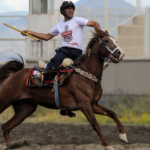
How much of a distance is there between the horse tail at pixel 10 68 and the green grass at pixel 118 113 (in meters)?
3.06

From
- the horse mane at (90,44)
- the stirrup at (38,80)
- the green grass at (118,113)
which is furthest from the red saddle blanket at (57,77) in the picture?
the green grass at (118,113)

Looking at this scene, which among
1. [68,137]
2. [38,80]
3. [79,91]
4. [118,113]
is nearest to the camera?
[79,91]

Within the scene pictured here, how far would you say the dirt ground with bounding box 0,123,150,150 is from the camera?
808 centimetres

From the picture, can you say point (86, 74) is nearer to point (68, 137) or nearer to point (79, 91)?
point (79, 91)

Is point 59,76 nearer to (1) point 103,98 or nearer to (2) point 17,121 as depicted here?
(2) point 17,121

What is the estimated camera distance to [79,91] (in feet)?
24.2

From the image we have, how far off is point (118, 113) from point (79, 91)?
4320 mm

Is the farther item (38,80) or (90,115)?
(38,80)

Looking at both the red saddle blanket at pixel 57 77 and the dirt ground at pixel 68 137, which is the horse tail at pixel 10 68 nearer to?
the red saddle blanket at pixel 57 77

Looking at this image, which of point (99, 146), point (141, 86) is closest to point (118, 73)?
point (141, 86)

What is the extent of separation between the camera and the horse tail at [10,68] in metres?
8.28

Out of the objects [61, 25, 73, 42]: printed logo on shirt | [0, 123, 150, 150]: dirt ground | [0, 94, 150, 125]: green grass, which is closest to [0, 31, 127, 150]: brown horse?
[61, 25, 73, 42]: printed logo on shirt

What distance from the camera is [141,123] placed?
1080 cm

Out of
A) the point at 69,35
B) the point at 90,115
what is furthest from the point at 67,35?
the point at 90,115
